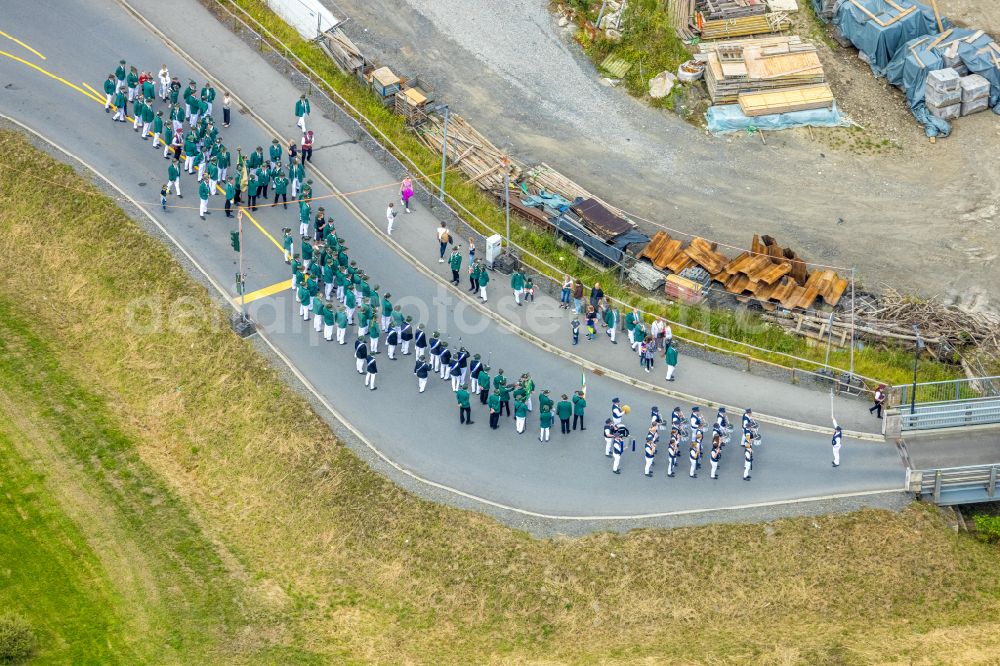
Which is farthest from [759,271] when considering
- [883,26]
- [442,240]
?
[883,26]

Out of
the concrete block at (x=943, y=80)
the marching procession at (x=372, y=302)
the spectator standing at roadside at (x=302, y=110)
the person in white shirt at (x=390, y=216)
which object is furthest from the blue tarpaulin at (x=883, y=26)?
the spectator standing at roadside at (x=302, y=110)

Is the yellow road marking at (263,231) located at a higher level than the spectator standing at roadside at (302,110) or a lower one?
lower

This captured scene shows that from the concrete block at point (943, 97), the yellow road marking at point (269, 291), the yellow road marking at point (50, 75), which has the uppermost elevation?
the concrete block at point (943, 97)

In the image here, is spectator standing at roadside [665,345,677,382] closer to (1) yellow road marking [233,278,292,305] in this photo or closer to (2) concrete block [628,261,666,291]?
(2) concrete block [628,261,666,291]

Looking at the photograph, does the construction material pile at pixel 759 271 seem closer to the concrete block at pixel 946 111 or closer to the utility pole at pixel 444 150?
the utility pole at pixel 444 150

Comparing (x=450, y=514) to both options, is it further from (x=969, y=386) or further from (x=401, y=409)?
(x=969, y=386)
